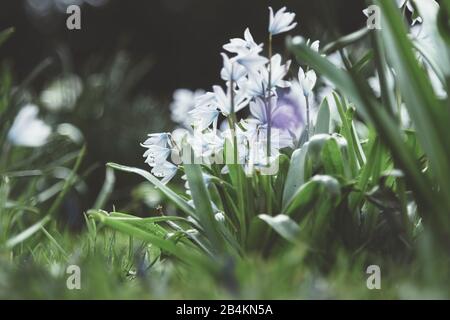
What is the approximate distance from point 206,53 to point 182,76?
0.61 metres

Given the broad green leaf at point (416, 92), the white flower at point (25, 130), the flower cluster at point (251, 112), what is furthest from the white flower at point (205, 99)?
the white flower at point (25, 130)

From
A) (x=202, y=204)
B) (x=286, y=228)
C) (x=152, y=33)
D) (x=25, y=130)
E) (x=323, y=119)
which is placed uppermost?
(x=152, y=33)

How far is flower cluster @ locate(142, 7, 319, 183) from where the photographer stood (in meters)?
1.69

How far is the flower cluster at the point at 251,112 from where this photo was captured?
169 cm

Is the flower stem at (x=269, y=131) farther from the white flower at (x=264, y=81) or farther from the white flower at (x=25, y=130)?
the white flower at (x=25, y=130)

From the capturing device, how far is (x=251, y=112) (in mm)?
1804

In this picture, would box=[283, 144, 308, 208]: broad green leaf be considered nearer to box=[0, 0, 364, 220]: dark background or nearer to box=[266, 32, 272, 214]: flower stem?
box=[266, 32, 272, 214]: flower stem

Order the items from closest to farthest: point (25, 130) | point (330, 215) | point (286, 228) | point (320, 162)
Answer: point (286, 228) → point (330, 215) → point (320, 162) → point (25, 130)

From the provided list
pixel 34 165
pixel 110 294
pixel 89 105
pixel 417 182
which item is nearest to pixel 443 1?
pixel 417 182

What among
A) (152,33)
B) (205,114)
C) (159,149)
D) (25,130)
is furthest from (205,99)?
(152,33)

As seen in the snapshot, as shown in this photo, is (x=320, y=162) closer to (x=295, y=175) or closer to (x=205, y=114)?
(x=295, y=175)

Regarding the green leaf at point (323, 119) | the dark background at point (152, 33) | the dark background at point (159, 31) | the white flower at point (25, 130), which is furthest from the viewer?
the dark background at point (159, 31)

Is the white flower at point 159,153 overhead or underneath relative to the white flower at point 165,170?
overhead

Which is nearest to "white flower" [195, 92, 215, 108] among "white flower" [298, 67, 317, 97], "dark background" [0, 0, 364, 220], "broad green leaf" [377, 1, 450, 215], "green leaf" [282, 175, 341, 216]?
"white flower" [298, 67, 317, 97]
